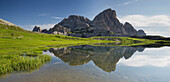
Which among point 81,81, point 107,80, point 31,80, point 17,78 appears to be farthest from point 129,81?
point 17,78

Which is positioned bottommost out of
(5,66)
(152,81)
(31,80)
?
(152,81)

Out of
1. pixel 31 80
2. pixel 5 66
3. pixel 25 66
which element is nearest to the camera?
pixel 31 80

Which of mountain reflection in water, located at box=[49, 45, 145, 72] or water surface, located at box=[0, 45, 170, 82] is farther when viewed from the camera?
mountain reflection in water, located at box=[49, 45, 145, 72]

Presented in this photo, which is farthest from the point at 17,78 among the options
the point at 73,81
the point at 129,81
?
the point at 129,81

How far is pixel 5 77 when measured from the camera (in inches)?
592

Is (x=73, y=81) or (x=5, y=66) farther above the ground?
(x=5, y=66)

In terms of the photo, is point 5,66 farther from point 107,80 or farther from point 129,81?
point 129,81

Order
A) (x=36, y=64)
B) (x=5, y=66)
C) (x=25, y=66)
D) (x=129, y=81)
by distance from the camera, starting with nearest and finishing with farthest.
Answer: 1. (x=129, y=81)
2. (x=5, y=66)
3. (x=25, y=66)
4. (x=36, y=64)

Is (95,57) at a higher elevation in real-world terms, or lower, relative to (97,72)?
lower

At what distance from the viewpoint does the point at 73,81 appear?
583 inches

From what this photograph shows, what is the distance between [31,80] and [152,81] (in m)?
20.1

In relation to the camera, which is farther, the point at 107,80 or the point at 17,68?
the point at 17,68

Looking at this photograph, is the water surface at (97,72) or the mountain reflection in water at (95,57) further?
the mountain reflection in water at (95,57)

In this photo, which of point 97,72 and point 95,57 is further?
point 95,57
